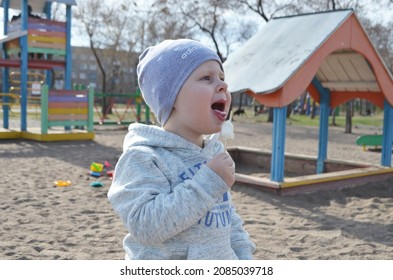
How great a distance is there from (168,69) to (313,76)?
181 inches

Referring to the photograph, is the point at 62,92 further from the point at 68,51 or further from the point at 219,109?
the point at 219,109

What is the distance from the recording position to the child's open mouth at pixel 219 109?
4.69 feet

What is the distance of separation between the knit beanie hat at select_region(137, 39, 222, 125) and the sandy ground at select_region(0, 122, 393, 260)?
213 cm

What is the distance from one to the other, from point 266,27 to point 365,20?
1727cm

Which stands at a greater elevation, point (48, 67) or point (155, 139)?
point (48, 67)

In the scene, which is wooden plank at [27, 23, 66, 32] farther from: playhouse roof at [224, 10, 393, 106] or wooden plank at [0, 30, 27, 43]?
playhouse roof at [224, 10, 393, 106]

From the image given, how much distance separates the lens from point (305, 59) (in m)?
5.52

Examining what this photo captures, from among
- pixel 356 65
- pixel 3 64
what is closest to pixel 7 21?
pixel 3 64

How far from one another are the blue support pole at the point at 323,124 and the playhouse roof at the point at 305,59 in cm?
15

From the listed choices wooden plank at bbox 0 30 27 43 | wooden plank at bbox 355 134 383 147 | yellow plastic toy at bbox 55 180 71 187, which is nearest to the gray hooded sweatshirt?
yellow plastic toy at bbox 55 180 71 187

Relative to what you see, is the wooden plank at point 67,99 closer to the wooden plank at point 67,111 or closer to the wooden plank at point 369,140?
the wooden plank at point 67,111

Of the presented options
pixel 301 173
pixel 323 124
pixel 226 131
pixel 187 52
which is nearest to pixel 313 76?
pixel 323 124
